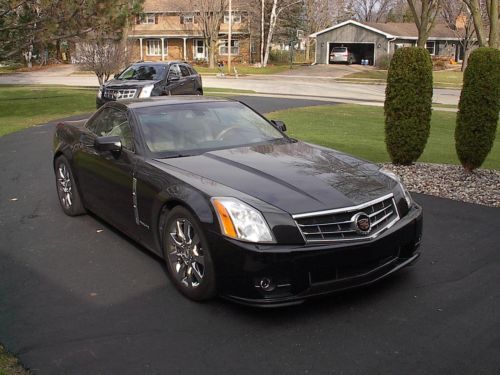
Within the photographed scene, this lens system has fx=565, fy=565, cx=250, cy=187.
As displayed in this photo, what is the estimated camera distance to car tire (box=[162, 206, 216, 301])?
161 inches

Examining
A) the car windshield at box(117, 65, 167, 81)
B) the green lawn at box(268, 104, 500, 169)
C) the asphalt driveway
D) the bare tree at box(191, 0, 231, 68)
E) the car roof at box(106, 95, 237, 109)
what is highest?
the bare tree at box(191, 0, 231, 68)

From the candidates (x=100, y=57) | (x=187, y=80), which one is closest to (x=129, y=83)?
(x=187, y=80)

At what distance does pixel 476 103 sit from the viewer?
25.8 ft

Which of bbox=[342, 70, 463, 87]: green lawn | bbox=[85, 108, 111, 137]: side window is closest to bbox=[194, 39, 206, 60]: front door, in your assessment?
bbox=[342, 70, 463, 87]: green lawn

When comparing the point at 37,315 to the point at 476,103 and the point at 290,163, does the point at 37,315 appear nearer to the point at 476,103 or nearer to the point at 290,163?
the point at 290,163

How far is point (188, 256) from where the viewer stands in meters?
4.30

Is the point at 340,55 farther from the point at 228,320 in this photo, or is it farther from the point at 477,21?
the point at 228,320

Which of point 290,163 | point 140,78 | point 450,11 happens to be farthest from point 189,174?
point 450,11

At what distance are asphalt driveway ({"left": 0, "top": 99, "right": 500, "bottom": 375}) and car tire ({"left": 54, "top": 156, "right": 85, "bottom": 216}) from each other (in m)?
0.79

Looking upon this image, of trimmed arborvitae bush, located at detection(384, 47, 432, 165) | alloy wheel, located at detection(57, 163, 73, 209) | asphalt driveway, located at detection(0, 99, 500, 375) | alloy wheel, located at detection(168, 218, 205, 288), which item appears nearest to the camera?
asphalt driveway, located at detection(0, 99, 500, 375)

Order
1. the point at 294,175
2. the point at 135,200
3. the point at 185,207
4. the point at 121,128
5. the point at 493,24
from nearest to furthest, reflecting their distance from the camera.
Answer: the point at 185,207
the point at 294,175
the point at 135,200
the point at 121,128
the point at 493,24

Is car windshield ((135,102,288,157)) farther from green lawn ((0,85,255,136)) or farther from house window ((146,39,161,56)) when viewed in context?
house window ((146,39,161,56))

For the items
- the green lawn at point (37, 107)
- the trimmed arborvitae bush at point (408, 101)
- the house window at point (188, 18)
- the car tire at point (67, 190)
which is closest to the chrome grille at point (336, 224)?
the car tire at point (67, 190)

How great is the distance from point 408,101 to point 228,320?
5621mm
